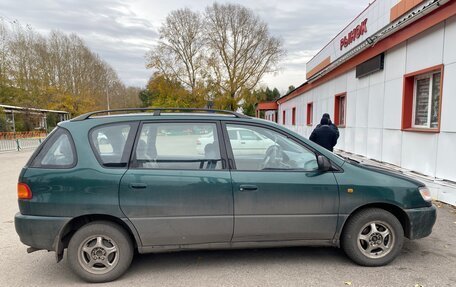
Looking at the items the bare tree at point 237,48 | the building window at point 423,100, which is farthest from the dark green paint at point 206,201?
the bare tree at point 237,48

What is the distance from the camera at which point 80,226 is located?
2.95 meters

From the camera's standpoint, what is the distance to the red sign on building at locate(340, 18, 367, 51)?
10622 millimetres

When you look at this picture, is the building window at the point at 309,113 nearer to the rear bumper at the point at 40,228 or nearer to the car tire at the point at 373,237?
the car tire at the point at 373,237

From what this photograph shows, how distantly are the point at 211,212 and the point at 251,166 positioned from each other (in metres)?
0.63

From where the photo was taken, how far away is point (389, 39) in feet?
25.8

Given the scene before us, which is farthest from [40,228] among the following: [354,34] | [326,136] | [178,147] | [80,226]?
[354,34]

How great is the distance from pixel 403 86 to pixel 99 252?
7.46 m

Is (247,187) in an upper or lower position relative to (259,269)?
upper

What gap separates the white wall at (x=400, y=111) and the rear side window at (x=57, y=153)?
6.31 m

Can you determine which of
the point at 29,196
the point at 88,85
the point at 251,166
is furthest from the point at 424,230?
the point at 88,85

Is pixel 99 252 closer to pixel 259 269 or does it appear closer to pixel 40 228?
pixel 40 228

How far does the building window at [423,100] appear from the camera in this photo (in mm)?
6172

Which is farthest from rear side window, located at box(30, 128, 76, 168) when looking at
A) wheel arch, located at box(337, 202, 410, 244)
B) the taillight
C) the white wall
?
the white wall

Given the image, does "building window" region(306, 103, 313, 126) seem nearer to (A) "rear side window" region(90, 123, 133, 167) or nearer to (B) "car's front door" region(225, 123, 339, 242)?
(B) "car's front door" region(225, 123, 339, 242)
